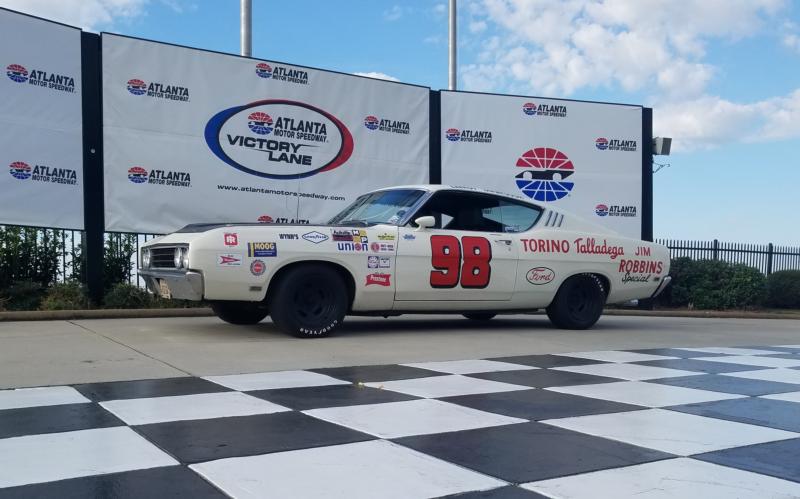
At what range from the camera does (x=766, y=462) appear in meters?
3.16

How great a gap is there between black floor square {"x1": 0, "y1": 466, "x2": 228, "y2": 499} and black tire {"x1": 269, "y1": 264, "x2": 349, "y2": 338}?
13.9 ft

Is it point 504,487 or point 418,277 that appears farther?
point 418,277

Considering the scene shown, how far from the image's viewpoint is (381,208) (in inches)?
321

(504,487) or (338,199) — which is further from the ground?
(338,199)

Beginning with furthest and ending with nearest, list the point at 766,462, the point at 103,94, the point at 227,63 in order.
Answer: the point at 227,63 → the point at 103,94 → the point at 766,462

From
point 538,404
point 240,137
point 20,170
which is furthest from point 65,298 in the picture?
point 538,404

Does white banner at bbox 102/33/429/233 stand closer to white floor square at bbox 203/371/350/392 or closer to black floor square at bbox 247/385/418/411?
white floor square at bbox 203/371/350/392

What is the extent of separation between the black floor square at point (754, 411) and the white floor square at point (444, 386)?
107 centimetres

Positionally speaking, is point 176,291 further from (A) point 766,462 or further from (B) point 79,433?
(A) point 766,462

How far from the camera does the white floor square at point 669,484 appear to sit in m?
2.70

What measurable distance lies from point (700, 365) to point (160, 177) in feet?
25.1

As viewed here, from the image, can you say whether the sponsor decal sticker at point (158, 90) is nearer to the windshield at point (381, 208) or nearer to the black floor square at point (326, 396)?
the windshield at point (381, 208)

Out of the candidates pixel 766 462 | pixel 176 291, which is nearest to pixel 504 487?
pixel 766 462

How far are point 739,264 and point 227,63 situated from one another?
11.1 m
